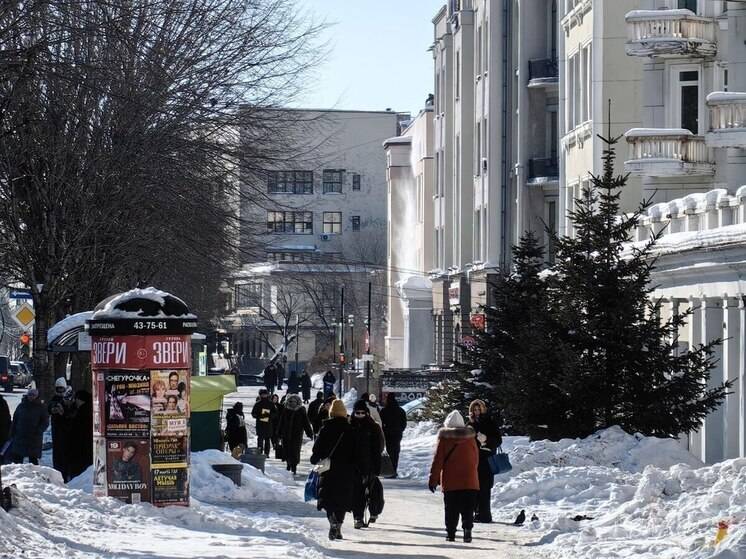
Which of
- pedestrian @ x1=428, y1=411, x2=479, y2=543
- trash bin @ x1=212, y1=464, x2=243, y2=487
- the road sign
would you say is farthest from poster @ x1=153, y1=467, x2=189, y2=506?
the road sign

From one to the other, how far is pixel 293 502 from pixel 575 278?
6232 millimetres

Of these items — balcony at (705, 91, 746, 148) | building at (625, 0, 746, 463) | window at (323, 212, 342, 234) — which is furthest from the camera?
window at (323, 212, 342, 234)

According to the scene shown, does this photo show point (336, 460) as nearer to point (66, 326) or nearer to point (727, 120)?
point (66, 326)

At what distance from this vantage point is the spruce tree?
2762 cm

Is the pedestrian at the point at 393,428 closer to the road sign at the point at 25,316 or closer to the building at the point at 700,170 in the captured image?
the building at the point at 700,170

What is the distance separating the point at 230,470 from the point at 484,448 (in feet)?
16.3

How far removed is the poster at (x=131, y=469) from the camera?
1930 centimetres

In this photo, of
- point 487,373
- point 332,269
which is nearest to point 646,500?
point 487,373

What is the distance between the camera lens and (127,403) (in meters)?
19.3

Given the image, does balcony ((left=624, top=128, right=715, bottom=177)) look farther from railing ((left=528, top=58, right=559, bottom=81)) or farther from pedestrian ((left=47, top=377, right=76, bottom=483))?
railing ((left=528, top=58, right=559, bottom=81))

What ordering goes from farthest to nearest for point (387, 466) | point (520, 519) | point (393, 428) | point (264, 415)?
point (264, 415), point (393, 428), point (387, 466), point (520, 519)

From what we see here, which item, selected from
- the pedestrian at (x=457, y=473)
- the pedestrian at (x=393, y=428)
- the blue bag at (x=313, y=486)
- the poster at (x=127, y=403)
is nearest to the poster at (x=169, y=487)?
the poster at (x=127, y=403)

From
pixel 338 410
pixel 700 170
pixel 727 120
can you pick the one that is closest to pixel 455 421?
pixel 338 410

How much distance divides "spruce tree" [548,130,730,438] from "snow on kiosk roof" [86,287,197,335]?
9392 millimetres
